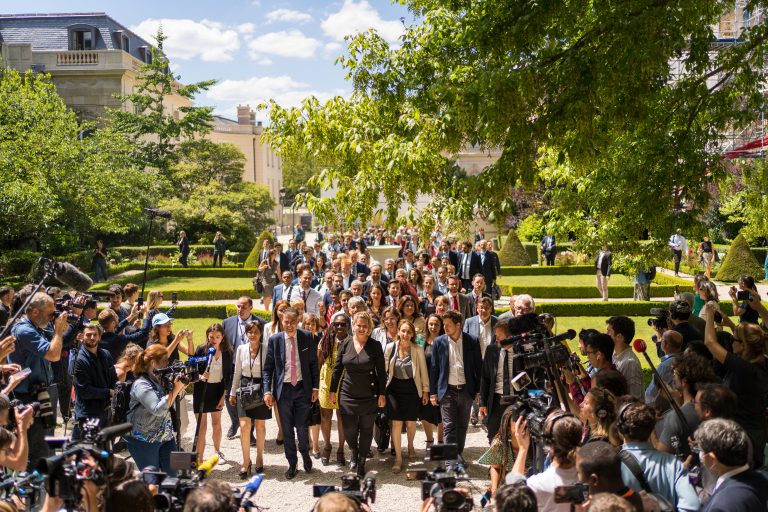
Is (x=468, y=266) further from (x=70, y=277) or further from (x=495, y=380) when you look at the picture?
(x=70, y=277)

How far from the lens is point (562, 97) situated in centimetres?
837

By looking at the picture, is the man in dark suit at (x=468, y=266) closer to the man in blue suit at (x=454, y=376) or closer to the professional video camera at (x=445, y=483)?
the man in blue suit at (x=454, y=376)

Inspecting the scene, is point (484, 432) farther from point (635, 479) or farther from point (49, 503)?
point (49, 503)

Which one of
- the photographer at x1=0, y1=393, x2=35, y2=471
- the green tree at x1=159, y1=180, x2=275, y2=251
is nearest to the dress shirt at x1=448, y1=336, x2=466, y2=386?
the photographer at x1=0, y1=393, x2=35, y2=471

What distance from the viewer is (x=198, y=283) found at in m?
26.5

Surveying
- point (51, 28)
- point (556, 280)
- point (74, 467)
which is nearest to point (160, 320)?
point (74, 467)

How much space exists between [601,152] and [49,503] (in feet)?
24.8

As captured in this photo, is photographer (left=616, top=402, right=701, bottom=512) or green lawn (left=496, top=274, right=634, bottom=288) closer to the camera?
photographer (left=616, top=402, right=701, bottom=512)

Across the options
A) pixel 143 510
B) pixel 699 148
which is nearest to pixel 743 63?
pixel 699 148

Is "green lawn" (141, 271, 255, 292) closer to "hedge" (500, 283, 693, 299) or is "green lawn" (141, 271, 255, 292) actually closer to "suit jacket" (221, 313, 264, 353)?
"hedge" (500, 283, 693, 299)

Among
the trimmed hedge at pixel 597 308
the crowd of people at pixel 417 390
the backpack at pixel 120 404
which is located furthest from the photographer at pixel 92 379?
the trimmed hedge at pixel 597 308

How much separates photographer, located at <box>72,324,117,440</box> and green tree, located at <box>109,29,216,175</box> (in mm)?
34292

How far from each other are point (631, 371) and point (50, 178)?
24.4m

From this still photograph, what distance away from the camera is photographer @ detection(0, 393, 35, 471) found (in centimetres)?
470
